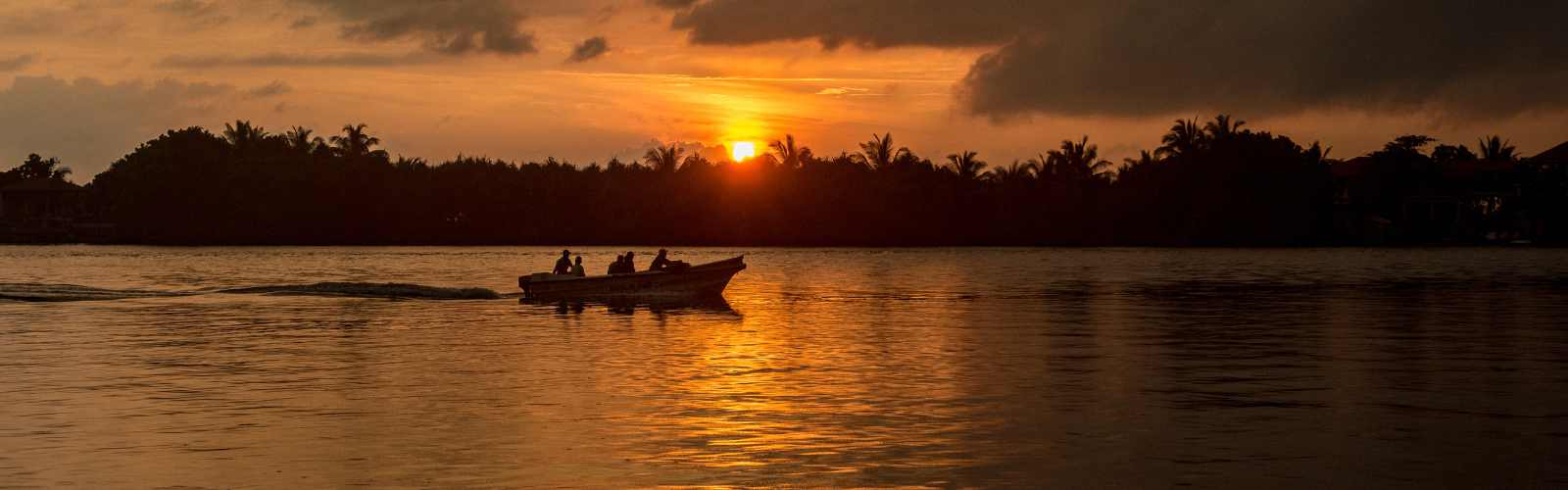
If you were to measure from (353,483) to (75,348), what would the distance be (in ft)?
57.0

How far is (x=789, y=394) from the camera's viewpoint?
21141 mm

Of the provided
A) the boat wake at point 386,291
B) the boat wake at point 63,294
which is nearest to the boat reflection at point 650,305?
the boat wake at point 386,291

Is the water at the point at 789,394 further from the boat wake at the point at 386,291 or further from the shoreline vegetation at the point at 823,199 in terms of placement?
the shoreline vegetation at the point at 823,199

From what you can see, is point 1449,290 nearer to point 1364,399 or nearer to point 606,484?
point 1364,399

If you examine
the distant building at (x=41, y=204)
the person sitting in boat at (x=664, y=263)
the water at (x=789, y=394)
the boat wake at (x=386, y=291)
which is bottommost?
the water at (x=789, y=394)

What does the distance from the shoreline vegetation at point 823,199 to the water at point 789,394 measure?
3357 inches

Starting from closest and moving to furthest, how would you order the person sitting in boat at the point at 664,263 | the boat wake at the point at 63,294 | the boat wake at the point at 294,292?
the person sitting in boat at the point at 664,263 < the boat wake at the point at 63,294 < the boat wake at the point at 294,292

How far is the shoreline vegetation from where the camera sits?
130m

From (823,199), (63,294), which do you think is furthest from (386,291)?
(823,199)

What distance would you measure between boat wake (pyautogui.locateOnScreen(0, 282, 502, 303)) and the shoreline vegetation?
8646cm

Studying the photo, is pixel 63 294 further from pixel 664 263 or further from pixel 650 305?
pixel 664 263

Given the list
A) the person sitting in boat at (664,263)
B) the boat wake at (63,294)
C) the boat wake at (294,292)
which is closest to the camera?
the person sitting in boat at (664,263)

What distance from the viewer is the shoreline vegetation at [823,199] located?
5123 inches

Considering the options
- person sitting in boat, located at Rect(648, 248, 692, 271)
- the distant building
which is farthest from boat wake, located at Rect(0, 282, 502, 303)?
the distant building
